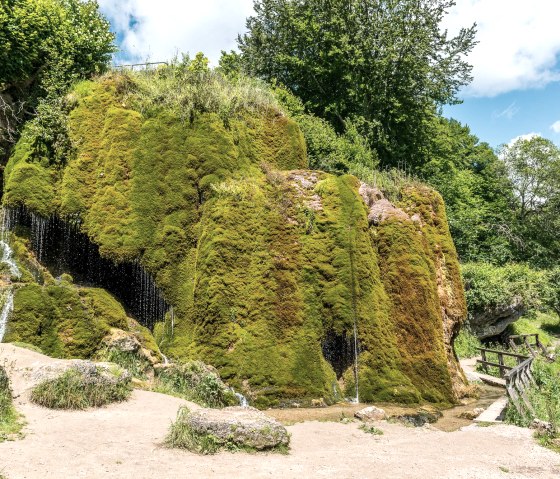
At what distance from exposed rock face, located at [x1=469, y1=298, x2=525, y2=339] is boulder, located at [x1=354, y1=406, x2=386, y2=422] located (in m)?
17.9

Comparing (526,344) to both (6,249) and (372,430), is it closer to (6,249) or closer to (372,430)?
(372,430)

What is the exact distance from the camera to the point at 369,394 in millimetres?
12547

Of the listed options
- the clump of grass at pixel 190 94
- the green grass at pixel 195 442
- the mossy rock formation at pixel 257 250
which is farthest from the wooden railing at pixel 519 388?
the clump of grass at pixel 190 94

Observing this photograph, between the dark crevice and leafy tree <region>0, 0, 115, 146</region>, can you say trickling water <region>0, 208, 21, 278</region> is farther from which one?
leafy tree <region>0, 0, 115, 146</region>

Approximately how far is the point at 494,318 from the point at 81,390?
23769 millimetres

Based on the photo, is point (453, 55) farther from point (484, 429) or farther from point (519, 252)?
point (484, 429)

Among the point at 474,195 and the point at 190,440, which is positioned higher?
the point at 474,195

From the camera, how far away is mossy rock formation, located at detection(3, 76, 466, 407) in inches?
494

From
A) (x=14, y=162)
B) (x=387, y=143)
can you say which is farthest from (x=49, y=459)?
(x=387, y=143)

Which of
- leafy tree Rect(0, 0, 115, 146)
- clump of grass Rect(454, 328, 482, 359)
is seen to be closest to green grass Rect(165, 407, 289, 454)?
leafy tree Rect(0, 0, 115, 146)

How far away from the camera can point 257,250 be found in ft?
44.7

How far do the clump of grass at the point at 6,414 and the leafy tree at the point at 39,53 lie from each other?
398 inches

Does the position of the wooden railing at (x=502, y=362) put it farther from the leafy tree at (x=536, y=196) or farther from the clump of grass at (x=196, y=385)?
the leafy tree at (x=536, y=196)

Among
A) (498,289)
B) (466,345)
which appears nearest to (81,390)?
(466,345)
